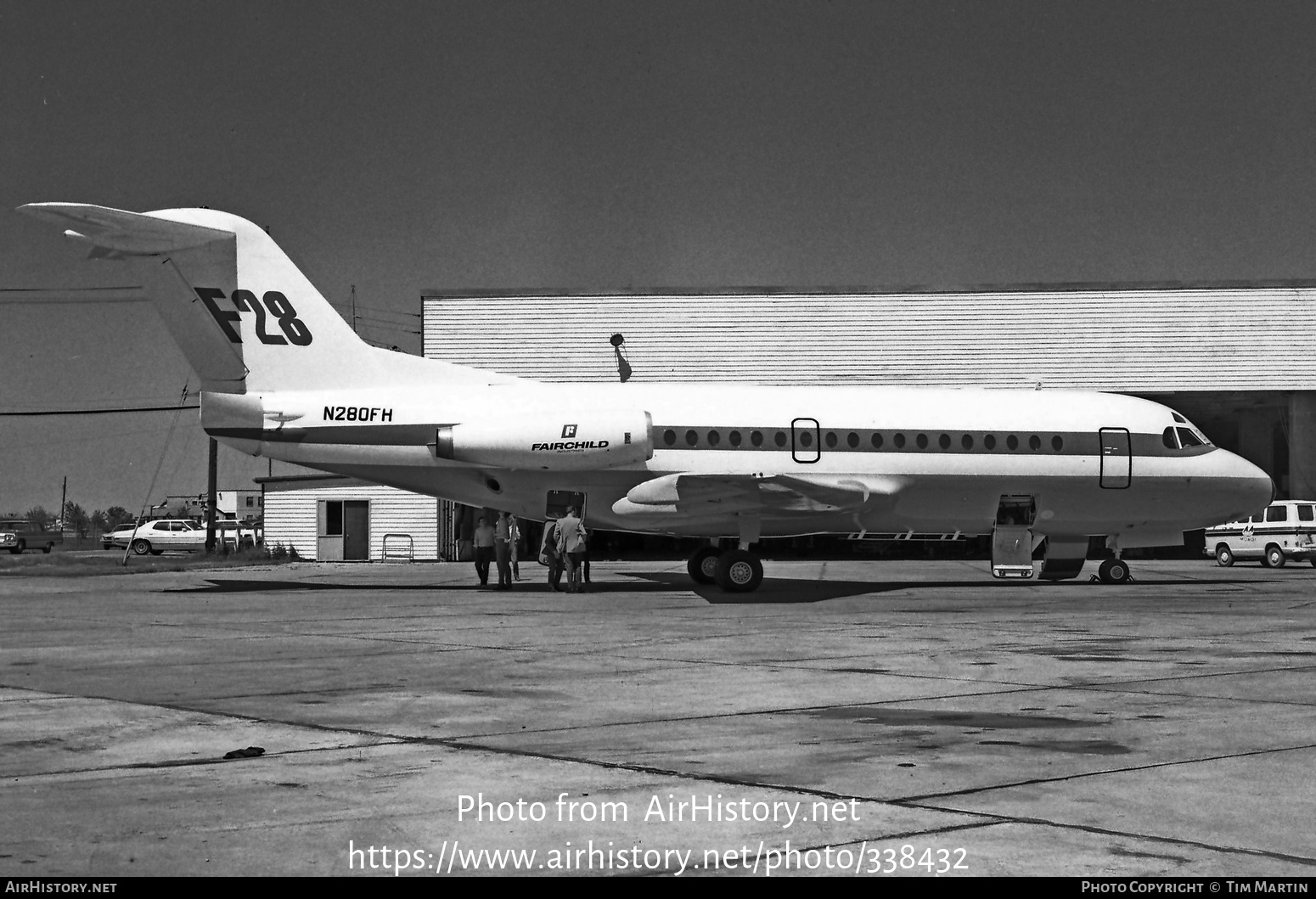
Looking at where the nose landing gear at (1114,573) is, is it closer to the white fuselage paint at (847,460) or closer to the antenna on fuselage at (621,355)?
the white fuselage paint at (847,460)

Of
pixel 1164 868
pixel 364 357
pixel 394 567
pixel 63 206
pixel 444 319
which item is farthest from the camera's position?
pixel 444 319

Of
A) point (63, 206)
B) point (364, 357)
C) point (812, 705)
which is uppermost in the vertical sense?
point (63, 206)

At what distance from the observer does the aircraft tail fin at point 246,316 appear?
2316cm

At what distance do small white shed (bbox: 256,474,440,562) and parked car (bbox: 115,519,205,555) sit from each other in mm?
18797

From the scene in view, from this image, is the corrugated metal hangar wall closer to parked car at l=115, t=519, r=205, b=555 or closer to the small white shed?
the small white shed

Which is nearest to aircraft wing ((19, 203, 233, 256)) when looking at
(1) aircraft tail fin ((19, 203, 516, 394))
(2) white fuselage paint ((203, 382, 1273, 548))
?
(1) aircraft tail fin ((19, 203, 516, 394))

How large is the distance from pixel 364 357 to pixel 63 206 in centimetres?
565

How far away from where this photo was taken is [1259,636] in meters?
15.1

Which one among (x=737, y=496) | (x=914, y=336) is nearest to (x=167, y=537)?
(x=914, y=336)

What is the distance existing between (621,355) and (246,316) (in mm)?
19756

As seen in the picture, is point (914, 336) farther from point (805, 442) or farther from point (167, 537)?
point (167, 537)

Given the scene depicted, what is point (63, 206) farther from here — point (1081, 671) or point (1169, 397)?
point (1169, 397)

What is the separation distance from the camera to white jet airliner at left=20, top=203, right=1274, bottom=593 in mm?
23484

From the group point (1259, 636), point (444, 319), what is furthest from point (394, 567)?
point (1259, 636)
